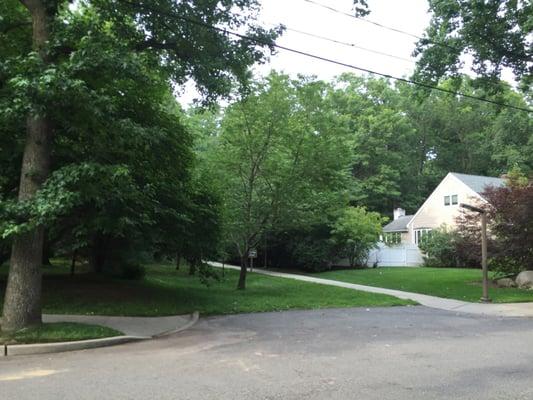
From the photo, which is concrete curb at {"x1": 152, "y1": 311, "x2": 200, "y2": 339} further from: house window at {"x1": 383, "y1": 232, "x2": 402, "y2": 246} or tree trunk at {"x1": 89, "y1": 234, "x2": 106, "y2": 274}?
house window at {"x1": 383, "y1": 232, "x2": 402, "y2": 246}

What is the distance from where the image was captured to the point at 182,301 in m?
14.9

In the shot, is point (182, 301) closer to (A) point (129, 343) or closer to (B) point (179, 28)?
(A) point (129, 343)

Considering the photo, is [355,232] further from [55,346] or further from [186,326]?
[55,346]

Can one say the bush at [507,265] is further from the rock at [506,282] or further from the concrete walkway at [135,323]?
the concrete walkway at [135,323]

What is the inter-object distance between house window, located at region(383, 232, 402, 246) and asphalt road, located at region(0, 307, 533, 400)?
2708 centimetres

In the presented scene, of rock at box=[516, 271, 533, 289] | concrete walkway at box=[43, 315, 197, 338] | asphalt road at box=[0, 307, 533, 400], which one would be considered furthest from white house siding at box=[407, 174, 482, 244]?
concrete walkway at box=[43, 315, 197, 338]

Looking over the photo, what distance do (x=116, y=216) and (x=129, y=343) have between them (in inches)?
143

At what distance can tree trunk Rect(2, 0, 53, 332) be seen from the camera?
9258 mm

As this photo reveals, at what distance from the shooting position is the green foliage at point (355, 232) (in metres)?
31.2

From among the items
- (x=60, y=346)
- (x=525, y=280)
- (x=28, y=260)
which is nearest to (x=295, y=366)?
(x=60, y=346)

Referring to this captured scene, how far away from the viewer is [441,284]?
2125 cm

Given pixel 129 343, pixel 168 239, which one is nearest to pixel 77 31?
pixel 129 343

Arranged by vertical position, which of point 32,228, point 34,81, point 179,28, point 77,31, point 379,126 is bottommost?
point 32,228

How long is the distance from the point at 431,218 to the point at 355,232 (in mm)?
10852
